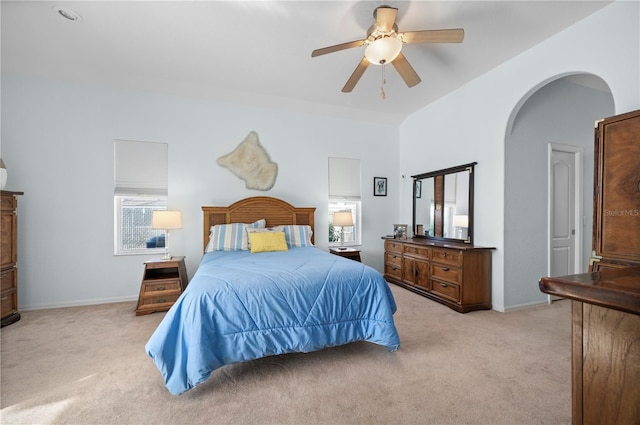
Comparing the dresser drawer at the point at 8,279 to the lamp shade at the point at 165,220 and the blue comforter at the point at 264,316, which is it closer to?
the lamp shade at the point at 165,220

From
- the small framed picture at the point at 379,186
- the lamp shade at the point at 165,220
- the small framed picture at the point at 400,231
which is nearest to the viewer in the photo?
the lamp shade at the point at 165,220

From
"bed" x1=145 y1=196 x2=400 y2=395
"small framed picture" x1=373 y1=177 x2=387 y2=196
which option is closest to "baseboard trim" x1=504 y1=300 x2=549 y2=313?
"bed" x1=145 y1=196 x2=400 y2=395

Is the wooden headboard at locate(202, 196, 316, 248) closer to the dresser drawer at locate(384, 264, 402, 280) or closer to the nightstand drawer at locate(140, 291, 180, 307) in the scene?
the nightstand drawer at locate(140, 291, 180, 307)

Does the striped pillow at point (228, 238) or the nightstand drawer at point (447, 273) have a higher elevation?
the striped pillow at point (228, 238)

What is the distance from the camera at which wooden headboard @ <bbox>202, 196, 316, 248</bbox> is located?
4191 millimetres

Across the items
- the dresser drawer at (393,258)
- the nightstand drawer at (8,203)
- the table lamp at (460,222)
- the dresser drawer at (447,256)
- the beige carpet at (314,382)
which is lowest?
the beige carpet at (314,382)

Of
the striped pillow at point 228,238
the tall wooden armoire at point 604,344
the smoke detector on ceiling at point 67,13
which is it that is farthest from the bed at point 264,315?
the smoke detector on ceiling at point 67,13

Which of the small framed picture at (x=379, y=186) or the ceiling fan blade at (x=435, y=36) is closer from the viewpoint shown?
the ceiling fan blade at (x=435, y=36)

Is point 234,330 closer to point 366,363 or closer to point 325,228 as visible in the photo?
point 366,363

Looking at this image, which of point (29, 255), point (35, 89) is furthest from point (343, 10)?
point (29, 255)

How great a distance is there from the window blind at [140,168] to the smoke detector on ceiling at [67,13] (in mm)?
1548

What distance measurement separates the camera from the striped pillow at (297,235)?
4.18 m

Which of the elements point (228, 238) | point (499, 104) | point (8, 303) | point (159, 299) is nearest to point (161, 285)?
point (159, 299)

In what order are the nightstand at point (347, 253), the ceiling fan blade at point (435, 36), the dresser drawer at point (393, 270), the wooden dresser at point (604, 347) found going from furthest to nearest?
the dresser drawer at point (393, 270)
the nightstand at point (347, 253)
the ceiling fan blade at point (435, 36)
the wooden dresser at point (604, 347)
